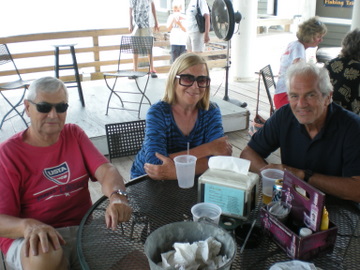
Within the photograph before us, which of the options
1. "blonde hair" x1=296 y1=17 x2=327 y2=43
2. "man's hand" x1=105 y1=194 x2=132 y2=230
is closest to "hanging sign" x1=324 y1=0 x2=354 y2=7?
"blonde hair" x1=296 y1=17 x2=327 y2=43

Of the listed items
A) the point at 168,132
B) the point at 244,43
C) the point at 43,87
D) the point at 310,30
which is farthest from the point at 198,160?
the point at 244,43

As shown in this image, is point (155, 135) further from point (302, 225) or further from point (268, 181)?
point (302, 225)

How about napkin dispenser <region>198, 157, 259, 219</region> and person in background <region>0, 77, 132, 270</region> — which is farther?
person in background <region>0, 77, 132, 270</region>

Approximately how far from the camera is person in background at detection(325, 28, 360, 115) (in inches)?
121

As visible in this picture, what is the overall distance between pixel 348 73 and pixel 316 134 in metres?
1.59

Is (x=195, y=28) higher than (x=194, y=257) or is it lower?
higher

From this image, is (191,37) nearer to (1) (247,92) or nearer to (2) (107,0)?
(1) (247,92)

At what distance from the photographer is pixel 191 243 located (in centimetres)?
110

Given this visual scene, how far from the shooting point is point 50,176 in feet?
5.22

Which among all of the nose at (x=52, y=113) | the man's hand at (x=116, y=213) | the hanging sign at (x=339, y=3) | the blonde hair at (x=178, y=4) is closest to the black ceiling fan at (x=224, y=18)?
the blonde hair at (x=178, y=4)

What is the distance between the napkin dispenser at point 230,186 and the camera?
1.27 m

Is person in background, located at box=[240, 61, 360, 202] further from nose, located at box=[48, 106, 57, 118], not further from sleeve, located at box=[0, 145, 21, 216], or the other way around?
sleeve, located at box=[0, 145, 21, 216]

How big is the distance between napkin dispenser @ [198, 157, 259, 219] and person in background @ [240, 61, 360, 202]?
444mm

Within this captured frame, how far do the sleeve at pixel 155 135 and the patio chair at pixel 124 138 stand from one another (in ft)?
0.87
